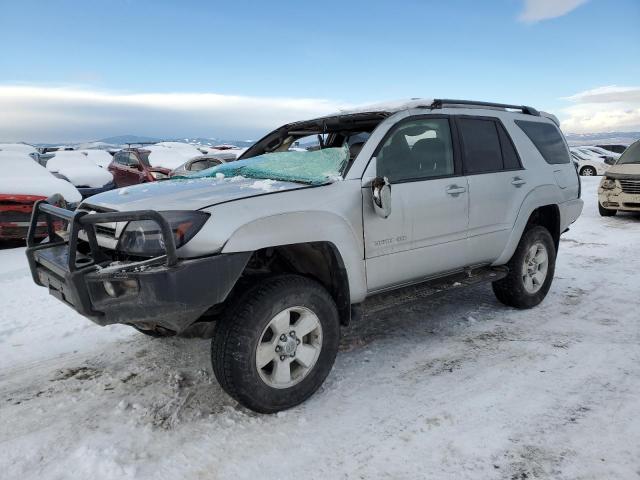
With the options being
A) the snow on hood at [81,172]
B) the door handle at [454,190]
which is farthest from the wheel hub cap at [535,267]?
the snow on hood at [81,172]

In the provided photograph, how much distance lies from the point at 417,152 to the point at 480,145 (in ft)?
2.55

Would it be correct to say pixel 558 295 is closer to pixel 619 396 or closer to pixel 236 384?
pixel 619 396

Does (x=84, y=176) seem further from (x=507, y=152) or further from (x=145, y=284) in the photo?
(x=145, y=284)

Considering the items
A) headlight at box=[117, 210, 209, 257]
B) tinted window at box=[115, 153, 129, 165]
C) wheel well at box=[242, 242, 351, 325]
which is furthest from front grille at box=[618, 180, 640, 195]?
tinted window at box=[115, 153, 129, 165]

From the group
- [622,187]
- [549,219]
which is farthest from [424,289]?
[622,187]

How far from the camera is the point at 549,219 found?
497 centimetres

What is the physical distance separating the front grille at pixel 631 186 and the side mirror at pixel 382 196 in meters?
8.97

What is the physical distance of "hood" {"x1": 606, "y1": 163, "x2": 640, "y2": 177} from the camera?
10.1 m

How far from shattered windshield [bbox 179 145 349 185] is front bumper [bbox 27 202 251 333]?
73cm

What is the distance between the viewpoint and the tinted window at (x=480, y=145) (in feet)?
13.2

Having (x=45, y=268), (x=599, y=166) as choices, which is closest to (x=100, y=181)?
(x=45, y=268)

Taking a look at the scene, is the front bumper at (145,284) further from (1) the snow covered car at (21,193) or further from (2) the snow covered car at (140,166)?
(2) the snow covered car at (140,166)

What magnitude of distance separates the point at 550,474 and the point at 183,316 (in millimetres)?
1960

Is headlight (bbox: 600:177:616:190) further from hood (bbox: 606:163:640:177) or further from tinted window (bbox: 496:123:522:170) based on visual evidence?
tinted window (bbox: 496:123:522:170)
